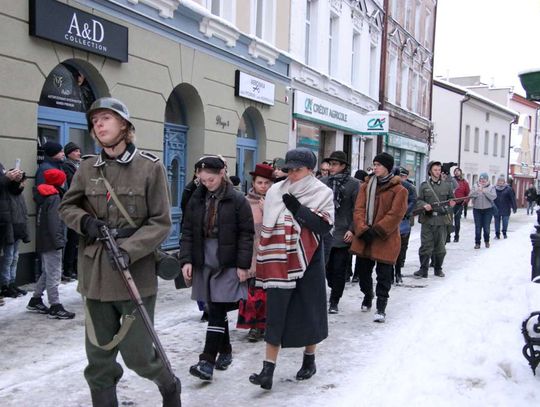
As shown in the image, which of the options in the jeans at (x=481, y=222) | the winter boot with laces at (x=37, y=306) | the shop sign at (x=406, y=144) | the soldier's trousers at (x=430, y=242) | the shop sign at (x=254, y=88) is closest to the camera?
the winter boot with laces at (x=37, y=306)

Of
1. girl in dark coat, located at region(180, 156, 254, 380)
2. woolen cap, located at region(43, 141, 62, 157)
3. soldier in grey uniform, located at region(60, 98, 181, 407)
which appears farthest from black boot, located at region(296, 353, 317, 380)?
woolen cap, located at region(43, 141, 62, 157)

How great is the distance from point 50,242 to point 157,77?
192 inches

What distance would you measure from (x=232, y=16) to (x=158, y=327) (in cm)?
820

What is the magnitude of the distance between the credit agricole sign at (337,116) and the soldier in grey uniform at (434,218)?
6089 millimetres

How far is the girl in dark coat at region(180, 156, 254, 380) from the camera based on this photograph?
4344mm

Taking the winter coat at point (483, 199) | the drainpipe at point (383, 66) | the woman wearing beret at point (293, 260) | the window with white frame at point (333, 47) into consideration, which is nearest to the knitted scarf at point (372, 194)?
the woman wearing beret at point (293, 260)

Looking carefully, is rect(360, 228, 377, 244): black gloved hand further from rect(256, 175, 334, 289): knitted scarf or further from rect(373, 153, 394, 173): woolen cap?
rect(256, 175, 334, 289): knitted scarf

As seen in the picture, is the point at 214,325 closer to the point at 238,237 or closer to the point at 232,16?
the point at 238,237

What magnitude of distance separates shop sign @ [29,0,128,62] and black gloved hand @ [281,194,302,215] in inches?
192

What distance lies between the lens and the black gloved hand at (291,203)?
4.23 meters

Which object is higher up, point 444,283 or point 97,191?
point 97,191

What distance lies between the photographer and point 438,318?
6.42 meters

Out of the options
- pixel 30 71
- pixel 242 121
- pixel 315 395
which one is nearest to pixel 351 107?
pixel 242 121

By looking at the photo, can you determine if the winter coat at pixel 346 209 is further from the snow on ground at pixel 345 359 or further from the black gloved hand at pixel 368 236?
the snow on ground at pixel 345 359
